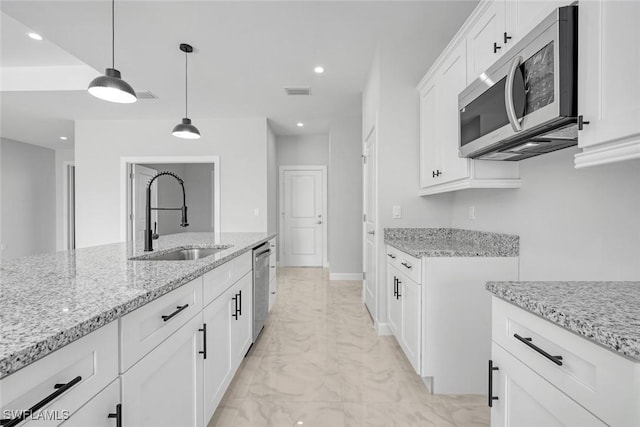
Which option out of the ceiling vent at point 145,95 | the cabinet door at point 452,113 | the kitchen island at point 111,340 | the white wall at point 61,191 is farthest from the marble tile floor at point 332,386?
the white wall at point 61,191

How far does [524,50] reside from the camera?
132cm

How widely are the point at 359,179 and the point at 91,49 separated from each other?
3.86 meters

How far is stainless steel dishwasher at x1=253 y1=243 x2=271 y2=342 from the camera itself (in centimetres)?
260

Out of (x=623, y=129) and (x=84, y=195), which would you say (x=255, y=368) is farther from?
(x=84, y=195)

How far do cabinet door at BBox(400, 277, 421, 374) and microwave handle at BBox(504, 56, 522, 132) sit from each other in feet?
3.61

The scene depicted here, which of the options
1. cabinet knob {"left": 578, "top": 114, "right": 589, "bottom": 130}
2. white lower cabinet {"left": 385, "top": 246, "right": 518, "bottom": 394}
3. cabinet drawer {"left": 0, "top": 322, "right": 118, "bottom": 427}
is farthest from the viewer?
white lower cabinet {"left": 385, "top": 246, "right": 518, "bottom": 394}

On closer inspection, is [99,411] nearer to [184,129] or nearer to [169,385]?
[169,385]

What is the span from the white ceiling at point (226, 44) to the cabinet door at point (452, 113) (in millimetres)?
645

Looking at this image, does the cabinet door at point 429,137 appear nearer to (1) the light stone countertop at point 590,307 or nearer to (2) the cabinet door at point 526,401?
(1) the light stone countertop at point 590,307

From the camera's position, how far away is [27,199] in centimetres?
672

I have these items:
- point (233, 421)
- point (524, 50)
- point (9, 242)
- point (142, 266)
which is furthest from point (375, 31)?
point (9, 242)

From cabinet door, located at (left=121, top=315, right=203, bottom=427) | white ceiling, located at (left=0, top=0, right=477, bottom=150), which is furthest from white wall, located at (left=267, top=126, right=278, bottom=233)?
cabinet door, located at (left=121, top=315, right=203, bottom=427)

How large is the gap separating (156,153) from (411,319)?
4.90 meters

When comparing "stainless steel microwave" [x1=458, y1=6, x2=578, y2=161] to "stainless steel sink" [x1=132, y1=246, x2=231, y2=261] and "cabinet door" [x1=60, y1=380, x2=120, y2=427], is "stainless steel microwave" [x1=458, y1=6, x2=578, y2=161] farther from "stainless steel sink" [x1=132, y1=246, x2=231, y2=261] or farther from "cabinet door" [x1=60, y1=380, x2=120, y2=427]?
"stainless steel sink" [x1=132, y1=246, x2=231, y2=261]
